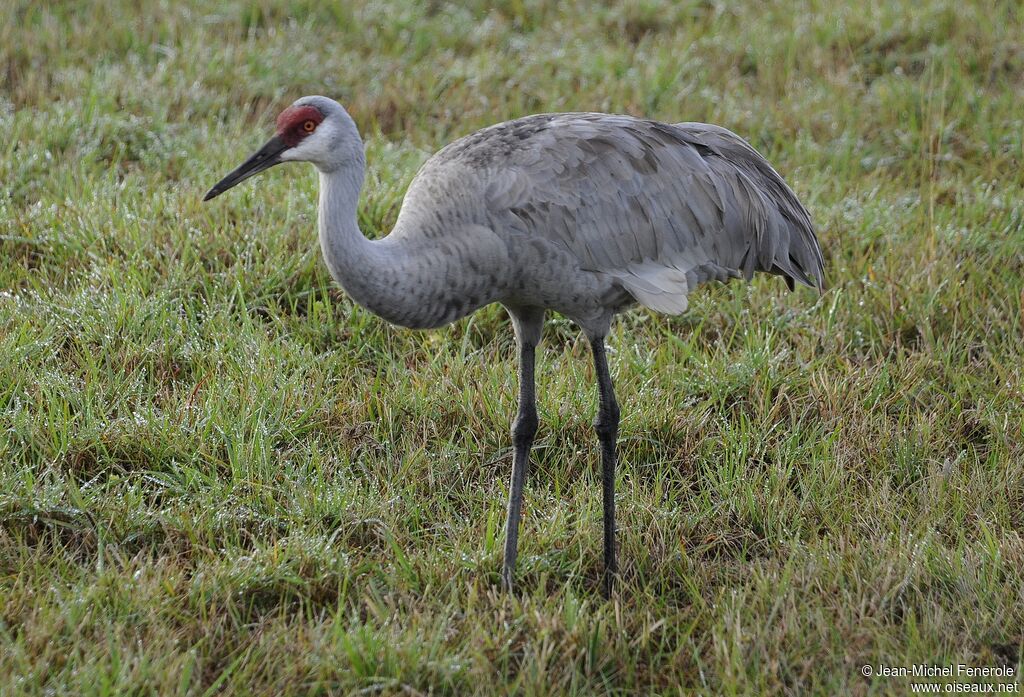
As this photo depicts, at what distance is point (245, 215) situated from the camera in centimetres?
510

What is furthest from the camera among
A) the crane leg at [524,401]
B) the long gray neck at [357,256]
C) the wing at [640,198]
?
the crane leg at [524,401]

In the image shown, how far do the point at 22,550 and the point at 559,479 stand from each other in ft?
5.67

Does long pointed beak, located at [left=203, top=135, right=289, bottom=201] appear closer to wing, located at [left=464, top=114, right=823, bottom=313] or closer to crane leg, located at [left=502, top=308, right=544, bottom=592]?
wing, located at [left=464, top=114, right=823, bottom=313]

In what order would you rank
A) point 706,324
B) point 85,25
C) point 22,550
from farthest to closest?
point 85,25, point 706,324, point 22,550

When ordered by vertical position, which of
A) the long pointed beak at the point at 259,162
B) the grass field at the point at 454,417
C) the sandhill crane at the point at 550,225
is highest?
the long pointed beak at the point at 259,162

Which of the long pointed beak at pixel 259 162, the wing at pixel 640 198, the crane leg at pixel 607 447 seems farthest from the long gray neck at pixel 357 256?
the crane leg at pixel 607 447

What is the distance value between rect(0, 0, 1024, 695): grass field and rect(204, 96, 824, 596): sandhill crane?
1.25ft

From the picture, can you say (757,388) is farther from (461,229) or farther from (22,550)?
(22,550)

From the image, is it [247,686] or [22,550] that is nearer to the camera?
[247,686]

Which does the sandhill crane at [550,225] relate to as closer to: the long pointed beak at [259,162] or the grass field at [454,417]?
the long pointed beak at [259,162]

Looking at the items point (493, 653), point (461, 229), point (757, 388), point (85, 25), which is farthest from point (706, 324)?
point (85, 25)

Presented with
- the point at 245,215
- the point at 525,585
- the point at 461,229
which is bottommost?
the point at 525,585

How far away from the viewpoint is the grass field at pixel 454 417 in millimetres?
3174

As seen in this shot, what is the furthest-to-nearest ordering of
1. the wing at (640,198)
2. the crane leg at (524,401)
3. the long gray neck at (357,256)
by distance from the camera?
the crane leg at (524,401) → the wing at (640,198) → the long gray neck at (357,256)
